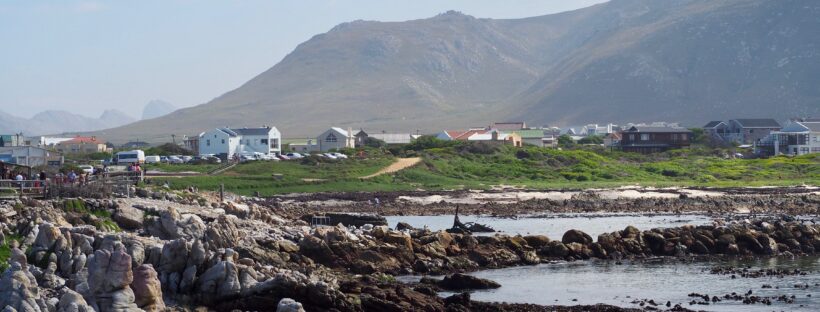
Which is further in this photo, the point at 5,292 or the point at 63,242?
the point at 63,242

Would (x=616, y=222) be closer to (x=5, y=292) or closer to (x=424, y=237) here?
(x=424, y=237)

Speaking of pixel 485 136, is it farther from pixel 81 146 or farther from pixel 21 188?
pixel 21 188

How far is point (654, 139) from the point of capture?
12006 centimetres

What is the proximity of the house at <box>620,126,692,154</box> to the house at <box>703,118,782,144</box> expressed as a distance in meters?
16.5

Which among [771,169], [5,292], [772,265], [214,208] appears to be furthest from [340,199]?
[5,292]

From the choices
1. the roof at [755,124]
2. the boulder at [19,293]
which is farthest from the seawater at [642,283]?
the roof at [755,124]

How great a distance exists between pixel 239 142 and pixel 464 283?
256ft

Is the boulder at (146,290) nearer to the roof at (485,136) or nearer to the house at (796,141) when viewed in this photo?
the roof at (485,136)

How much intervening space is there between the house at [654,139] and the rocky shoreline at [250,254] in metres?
77.1

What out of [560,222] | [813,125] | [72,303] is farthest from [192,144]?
[72,303]

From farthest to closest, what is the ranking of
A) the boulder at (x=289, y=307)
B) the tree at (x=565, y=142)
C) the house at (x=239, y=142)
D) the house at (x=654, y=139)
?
the tree at (x=565, y=142), the house at (x=654, y=139), the house at (x=239, y=142), the boulder at (x=289, y=307)

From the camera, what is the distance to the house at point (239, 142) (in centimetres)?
10425

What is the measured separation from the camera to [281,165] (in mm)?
77312

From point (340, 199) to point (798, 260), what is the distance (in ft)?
98.3
